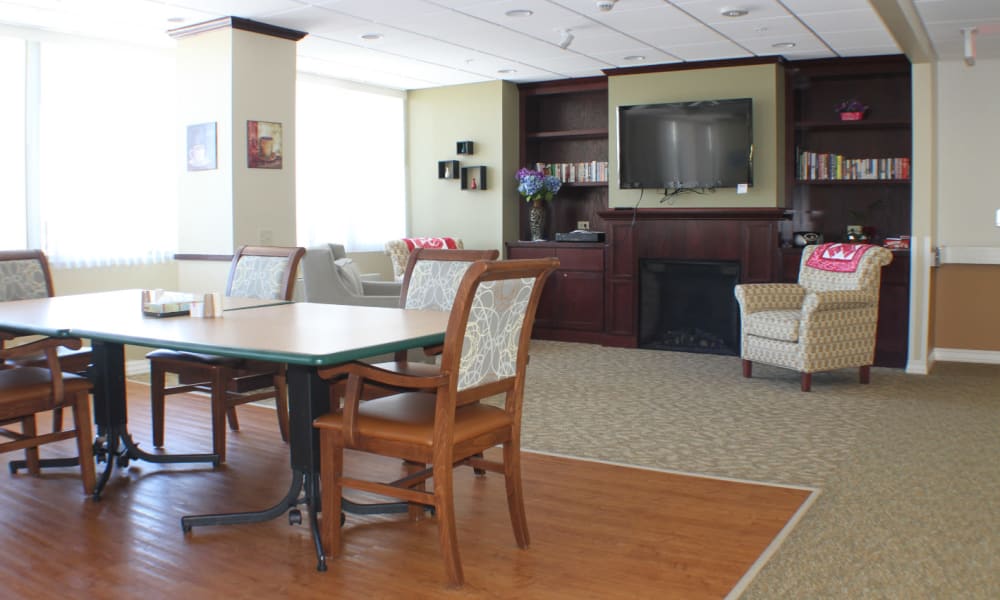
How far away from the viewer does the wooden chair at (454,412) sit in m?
2.57

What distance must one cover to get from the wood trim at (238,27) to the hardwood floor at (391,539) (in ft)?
10.0

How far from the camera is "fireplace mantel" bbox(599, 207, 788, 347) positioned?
7.20 metres

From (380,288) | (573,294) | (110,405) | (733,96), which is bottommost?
(110,405)

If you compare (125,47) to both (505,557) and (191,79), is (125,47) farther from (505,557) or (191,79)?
(505,557)

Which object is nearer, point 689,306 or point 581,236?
point 689,306

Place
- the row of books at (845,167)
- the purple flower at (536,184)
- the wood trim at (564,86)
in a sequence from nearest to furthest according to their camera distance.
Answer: the row of books at (845,167) < the purple flower at (536,184) < the wood trim at (564,86)

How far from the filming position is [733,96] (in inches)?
287

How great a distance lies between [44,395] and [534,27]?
393 centimetres

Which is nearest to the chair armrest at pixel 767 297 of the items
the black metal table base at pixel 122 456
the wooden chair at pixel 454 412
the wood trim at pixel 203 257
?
the wood trim at pixel 203 257

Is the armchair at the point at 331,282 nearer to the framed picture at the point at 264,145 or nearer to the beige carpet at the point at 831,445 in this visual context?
the framed picture at the point at 264,145

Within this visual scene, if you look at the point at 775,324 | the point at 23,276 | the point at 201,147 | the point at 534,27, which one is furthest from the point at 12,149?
the point at 775,324

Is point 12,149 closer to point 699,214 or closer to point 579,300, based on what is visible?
point 579,300

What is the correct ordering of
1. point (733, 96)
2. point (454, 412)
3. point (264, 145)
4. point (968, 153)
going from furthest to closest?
point (733, 96) < point (968, 153) < point (264, 145) < point (454, 412)

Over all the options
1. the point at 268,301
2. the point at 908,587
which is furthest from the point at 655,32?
the point at 908,587
